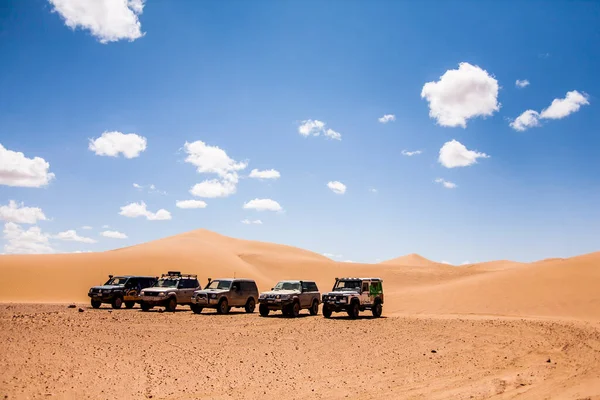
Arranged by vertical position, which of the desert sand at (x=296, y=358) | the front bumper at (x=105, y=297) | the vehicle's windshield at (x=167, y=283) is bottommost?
the desert sand at (x=296, y=358)

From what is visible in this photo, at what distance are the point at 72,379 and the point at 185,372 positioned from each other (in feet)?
8.04

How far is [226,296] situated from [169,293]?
136 inches

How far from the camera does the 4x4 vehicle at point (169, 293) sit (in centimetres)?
3009

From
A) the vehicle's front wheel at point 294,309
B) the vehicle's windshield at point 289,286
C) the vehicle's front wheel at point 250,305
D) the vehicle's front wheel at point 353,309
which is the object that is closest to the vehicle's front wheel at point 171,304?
the vehicle's front wheel at point 250,305

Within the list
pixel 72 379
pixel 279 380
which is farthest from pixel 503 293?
pixel 72 379

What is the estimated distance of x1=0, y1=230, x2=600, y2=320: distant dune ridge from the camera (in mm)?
35875

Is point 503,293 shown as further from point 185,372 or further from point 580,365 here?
point 185,372

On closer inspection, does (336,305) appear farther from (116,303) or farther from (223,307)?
(116,303)

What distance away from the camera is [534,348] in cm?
1688

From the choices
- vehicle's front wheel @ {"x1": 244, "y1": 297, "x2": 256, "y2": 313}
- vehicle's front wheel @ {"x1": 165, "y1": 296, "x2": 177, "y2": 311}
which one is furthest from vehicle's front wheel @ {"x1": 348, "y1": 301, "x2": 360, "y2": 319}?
vehicle's front wheel @ {"x1": 165, "y1": 296, "x2": 177, "y2": 311}

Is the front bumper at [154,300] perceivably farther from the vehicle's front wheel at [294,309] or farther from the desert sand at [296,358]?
the vehicle's front wheel at [294,309]

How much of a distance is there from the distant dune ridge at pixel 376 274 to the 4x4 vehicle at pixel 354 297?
26.2 ft

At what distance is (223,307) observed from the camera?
96.0 ft

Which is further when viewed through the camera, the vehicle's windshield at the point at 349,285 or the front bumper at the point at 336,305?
the vehicle's windshield at the point at 349,285
